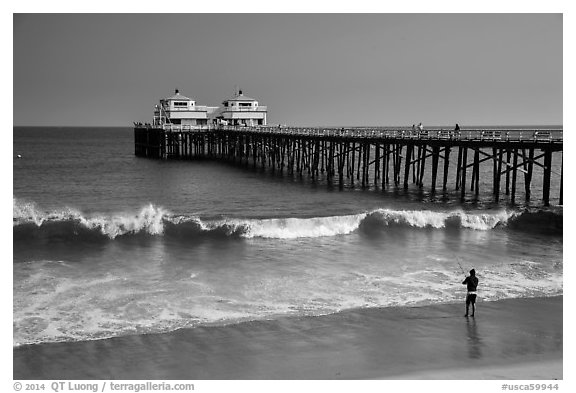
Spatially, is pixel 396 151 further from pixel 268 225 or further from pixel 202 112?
pixel 202 112

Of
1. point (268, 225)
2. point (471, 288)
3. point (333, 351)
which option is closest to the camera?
point (333, 351)

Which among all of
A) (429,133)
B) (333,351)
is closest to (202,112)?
(429,133)

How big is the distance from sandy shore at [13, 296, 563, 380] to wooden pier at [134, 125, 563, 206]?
1787 cm

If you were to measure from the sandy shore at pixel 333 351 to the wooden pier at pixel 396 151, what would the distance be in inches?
704

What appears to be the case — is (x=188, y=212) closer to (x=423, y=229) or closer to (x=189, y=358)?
(x=423, y=229)

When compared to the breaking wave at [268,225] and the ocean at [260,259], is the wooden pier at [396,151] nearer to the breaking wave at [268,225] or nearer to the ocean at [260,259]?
the ocean at [260,259]

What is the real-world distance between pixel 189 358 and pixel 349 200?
24809 millimetres

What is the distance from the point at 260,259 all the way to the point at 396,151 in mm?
21674

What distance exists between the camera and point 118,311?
13539mm

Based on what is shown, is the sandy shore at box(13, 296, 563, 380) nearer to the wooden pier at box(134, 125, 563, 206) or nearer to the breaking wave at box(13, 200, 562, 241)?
the breaking wave at box(13, 200, 562, 241)

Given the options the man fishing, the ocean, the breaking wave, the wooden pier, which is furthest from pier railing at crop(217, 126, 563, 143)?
the man fishing

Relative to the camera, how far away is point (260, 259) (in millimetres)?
19469

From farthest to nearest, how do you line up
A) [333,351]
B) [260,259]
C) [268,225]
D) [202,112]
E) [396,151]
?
1. [202,112]
2. [396,151]
3. [268,225]
4. [260,259]
5. [333,351]

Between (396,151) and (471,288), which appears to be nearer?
(471,288)
